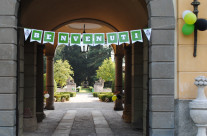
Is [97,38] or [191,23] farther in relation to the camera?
[97,38]

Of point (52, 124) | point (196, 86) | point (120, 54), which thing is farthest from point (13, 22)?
point (120, 54)

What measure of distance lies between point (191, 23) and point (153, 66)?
1235 millimetres

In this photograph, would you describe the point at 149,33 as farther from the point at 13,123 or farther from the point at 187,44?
the point at 13,123

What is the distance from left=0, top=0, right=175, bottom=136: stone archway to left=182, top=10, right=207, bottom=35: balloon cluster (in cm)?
30

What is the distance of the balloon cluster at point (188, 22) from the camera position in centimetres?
541

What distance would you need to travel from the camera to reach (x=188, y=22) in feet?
18.0

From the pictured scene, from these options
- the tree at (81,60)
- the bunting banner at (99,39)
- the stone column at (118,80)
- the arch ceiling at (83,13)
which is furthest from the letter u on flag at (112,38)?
the tree at (81,60)

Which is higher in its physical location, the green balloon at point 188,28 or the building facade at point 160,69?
the green balloon at point 188,28

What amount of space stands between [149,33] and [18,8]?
3.08m

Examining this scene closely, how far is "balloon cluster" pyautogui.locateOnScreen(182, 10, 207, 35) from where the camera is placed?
5425 millimetres

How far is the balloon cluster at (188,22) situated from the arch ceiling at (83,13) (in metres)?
1.92

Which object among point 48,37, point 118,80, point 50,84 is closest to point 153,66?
point 48,37

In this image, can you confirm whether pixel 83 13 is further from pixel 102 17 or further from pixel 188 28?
pixel 188 28

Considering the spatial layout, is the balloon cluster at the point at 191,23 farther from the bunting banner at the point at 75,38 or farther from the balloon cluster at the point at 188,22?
the bunting banner at the point at 75,38
